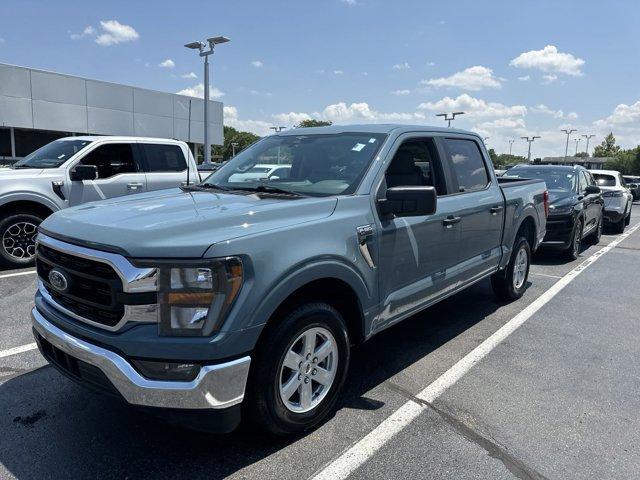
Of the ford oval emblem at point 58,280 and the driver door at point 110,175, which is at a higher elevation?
the driver door at point 110,175

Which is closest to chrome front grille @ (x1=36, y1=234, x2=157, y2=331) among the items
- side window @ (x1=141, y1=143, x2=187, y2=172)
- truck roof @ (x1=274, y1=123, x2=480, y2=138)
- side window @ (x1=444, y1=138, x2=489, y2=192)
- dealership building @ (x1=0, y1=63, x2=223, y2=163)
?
truck roof @ (x1=274, y1=123, x2=480, y2=138)

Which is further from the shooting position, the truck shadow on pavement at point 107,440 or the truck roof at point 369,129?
the truck roof at point 369,129

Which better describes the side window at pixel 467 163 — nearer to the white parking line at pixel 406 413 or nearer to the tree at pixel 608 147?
the white parking line at pixel 406 413

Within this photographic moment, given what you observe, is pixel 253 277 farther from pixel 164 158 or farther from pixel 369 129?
pixel 164 158

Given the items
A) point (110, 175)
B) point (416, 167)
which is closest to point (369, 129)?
point (416, 167)

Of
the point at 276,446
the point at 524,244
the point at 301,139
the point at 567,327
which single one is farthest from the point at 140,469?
the point at 524,244

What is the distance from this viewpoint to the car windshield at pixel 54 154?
7.54 metres

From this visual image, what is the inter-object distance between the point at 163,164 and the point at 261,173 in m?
4.98

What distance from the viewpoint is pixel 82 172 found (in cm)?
720

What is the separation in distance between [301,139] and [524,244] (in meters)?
3.31

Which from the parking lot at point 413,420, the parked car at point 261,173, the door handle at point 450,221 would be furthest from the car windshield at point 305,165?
the parking lot at point 413,420

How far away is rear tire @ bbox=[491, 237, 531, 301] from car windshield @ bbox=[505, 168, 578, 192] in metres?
4.04

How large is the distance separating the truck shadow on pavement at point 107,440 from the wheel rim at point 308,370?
0.25m

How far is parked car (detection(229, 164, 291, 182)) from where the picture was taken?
3986 millimetres
